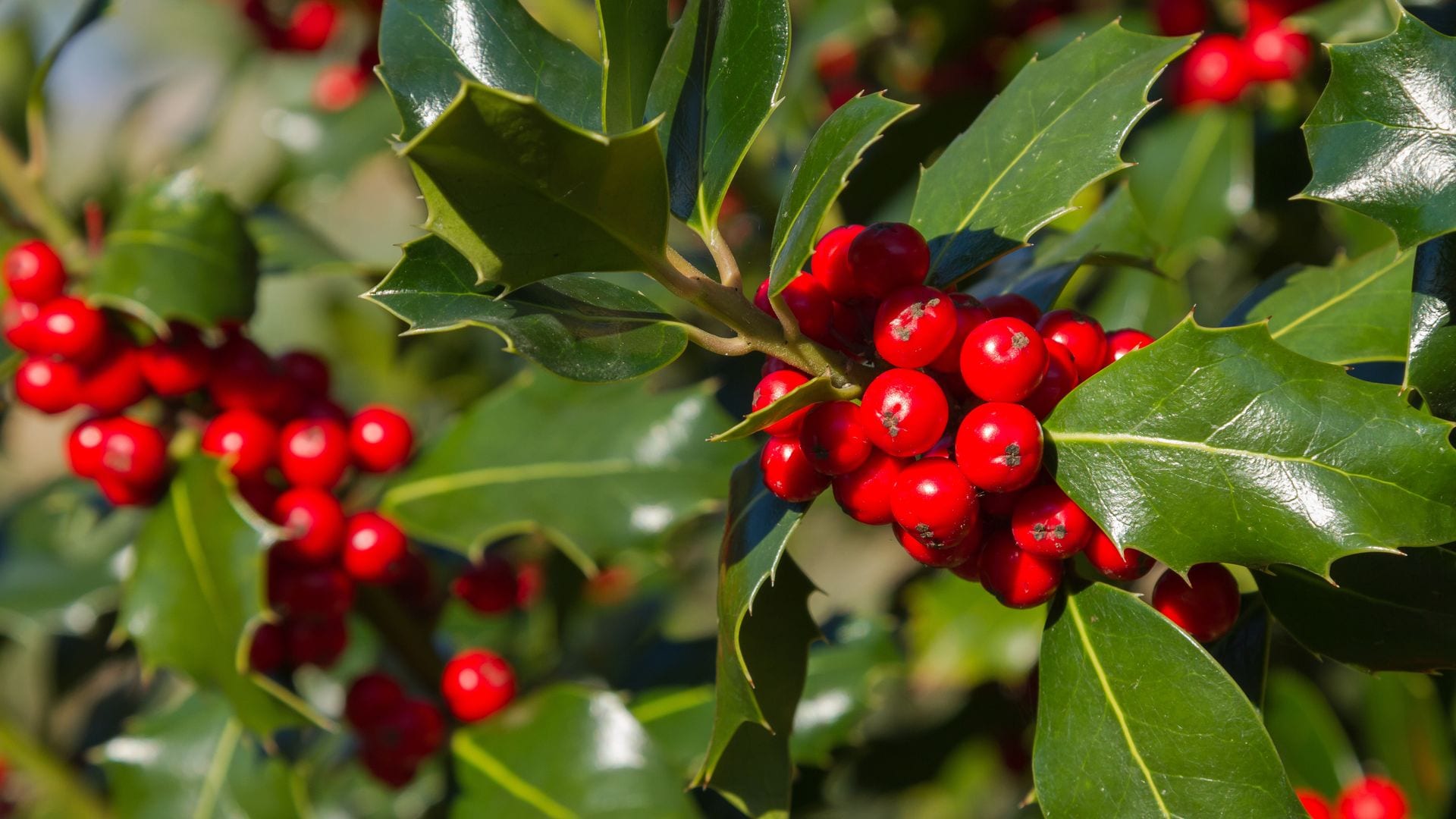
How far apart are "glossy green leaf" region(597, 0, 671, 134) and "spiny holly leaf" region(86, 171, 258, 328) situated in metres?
0.78

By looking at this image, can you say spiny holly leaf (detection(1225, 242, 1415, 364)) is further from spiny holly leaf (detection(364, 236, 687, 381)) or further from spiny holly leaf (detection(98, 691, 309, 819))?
spiny holly leaf (detection(98, 691, 309, 819))

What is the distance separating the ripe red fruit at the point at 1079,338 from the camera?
103 centimetres

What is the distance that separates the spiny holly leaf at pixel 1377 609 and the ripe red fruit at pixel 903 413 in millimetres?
350

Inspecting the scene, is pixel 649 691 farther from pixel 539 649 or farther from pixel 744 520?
pixel 744 520

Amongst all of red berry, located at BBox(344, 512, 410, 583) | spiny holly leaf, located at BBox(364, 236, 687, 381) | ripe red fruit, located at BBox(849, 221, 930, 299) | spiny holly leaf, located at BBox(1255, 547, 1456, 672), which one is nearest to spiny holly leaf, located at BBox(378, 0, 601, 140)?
spiny holly leaf, located at BBox(364, 236, 687, 381)

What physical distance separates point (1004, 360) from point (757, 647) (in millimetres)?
350

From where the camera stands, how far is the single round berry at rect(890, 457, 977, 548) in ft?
3.05

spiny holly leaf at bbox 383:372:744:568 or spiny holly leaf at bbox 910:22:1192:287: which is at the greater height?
spiny holly leaf at bbox 910:22:1192:287

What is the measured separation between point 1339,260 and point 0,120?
6.60ft

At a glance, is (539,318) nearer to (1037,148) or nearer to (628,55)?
(628,55)

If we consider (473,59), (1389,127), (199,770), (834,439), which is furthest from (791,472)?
(199,770)

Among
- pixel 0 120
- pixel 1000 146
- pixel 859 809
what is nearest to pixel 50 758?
pixel 0 120

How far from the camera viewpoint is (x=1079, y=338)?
103 centimetres

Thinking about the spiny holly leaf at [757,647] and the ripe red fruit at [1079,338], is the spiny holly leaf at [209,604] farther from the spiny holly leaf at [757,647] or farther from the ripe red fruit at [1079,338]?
the ripe red fruit at [1079,338]
